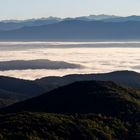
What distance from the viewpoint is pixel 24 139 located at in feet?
538

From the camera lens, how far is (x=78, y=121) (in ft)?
650

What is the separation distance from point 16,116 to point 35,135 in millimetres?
26901

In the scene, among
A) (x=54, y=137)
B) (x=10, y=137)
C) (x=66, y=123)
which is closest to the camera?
(x=10, y=137)

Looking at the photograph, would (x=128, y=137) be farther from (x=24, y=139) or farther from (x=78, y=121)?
(x=24, y=139)

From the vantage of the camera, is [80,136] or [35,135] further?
[80,136]

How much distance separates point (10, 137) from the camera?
164 meters

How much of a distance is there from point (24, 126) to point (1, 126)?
697cm

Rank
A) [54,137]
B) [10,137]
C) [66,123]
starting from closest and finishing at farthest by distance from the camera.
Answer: [10,137] → [54,137] → [66,123]

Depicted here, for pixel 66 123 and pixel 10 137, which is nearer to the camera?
pixel 10 137

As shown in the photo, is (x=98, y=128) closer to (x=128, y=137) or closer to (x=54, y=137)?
(x=128, y=137)

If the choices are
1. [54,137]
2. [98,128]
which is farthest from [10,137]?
[98,128]

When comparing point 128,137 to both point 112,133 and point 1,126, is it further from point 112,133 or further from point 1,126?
point 1,126

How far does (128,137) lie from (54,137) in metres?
31.3

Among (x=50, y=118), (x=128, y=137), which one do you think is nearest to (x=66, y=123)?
(x=50, y=118)
